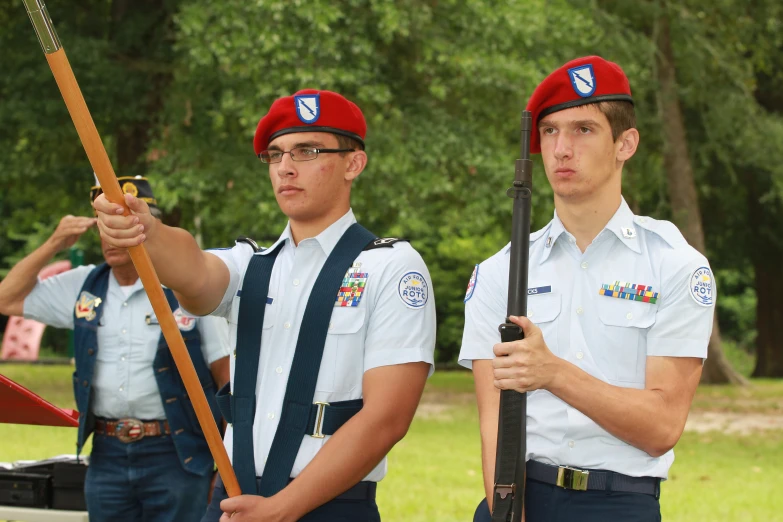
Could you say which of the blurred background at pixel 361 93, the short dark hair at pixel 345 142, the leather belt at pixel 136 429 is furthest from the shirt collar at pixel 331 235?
the blurred background at pixel 361 93

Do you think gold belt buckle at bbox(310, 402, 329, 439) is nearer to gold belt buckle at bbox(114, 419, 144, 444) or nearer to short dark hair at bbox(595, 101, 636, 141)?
short dark hair at bbox(595, 101, 636, 141)

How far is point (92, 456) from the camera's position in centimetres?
568

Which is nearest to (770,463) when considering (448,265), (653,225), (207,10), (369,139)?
(369,139)

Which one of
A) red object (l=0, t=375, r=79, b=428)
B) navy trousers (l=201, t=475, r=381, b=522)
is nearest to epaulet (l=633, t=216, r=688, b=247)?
navy trousers (l=201, t=475, r=381, b=522)

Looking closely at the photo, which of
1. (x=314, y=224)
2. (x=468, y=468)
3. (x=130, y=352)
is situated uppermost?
(x=314, y=224)

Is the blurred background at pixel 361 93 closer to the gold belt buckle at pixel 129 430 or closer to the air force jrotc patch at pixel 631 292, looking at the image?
the gold belt buckle at pixel 129 430

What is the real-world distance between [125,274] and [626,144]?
10.9 feet

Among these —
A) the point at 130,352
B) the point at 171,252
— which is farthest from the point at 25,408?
the point at 130,352

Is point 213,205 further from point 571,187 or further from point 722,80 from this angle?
point 571,187

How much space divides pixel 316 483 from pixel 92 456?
2.66 m

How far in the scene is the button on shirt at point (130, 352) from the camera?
222 inches

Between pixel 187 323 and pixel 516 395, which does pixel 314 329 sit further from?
pixel 187 323

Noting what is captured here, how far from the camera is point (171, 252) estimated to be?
10.6 feet

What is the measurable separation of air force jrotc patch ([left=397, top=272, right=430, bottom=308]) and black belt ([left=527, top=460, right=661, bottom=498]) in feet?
2.38
